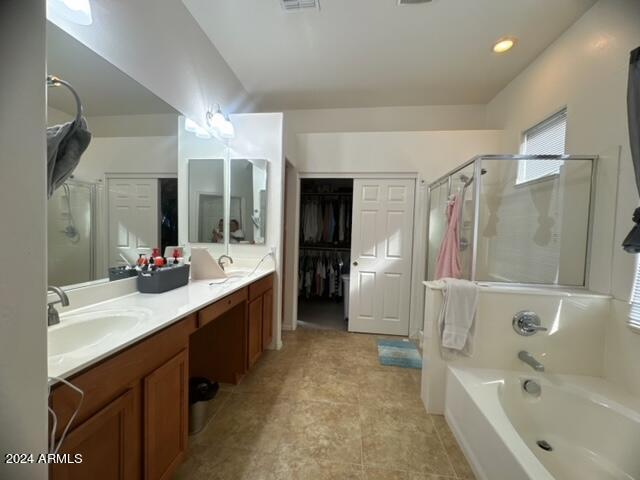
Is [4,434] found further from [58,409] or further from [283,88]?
[283,88]

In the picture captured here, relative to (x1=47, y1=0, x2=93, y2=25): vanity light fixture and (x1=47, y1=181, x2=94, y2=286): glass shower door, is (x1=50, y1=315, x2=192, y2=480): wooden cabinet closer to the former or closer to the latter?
(x1=47, y1=181, x2=94, y2=286): glass shower door

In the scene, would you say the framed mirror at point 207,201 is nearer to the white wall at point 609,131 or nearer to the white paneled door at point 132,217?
the white paneled door at point 132,217

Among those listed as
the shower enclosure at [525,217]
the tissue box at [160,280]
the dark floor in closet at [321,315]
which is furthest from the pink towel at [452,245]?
the tissue box at [160,280]

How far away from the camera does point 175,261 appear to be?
5.71ft

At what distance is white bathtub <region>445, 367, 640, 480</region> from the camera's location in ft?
3.90

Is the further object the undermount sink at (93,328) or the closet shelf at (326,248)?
the closet shelf at (326,248)

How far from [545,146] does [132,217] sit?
3.32 metres

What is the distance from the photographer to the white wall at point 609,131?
→ 1.50 meters

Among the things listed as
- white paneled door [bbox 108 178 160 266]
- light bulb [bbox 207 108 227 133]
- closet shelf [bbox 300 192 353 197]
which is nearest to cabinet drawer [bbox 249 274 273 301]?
white paneled door [bbox 108 178 160 266]

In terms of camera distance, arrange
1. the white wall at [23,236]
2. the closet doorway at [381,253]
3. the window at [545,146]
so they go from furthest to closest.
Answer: the closet doorway at [381,253]
the window at [545,146]
the white wall at [23,236]

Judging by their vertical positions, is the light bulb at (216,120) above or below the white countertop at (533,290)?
above

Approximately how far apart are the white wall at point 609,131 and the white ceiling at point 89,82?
290cm

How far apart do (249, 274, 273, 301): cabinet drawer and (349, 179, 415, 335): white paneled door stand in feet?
3.61

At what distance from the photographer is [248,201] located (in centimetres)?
263
